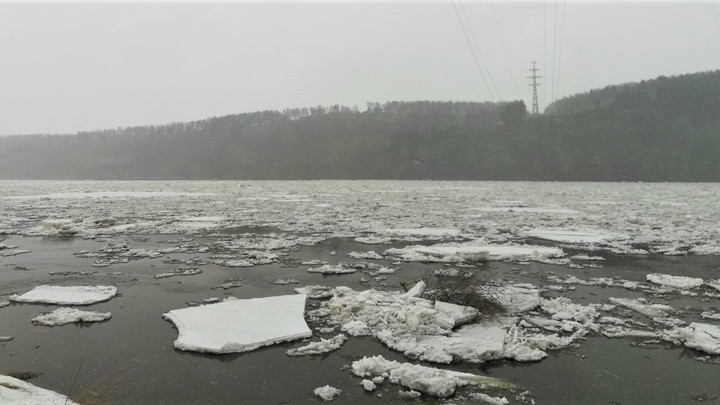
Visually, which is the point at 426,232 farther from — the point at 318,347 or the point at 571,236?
the point at 318,347

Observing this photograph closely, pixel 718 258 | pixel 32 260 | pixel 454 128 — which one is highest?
pixel 454 128

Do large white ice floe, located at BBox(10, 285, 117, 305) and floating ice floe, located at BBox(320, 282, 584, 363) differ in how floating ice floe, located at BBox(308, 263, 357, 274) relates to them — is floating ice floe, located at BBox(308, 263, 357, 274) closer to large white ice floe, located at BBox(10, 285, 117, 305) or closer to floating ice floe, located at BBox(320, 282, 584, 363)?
floating ice floe, located at BBox(320, 282, 584, 363)

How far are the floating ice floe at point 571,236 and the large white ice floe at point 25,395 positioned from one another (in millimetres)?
12834

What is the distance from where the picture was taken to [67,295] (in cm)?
793

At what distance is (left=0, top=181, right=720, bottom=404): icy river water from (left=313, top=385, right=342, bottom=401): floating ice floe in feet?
0.23

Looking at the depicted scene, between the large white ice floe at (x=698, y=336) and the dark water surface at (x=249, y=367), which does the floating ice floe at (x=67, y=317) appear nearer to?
the dark water surface at (x=249, y=367)

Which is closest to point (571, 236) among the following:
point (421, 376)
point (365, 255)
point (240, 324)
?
point (365, 255)

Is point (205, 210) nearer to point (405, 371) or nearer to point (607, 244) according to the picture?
point (607, 244)

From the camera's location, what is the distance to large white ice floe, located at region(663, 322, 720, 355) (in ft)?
18.6

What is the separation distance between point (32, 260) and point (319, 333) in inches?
341

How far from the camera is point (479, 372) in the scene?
513 centimetres

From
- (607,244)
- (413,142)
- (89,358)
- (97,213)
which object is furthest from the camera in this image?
(413,142)

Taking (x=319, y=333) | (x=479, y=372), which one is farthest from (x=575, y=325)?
(x=319, y=333)

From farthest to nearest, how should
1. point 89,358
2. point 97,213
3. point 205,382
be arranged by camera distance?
point 97,213 → point 89,358 → point 205,382
